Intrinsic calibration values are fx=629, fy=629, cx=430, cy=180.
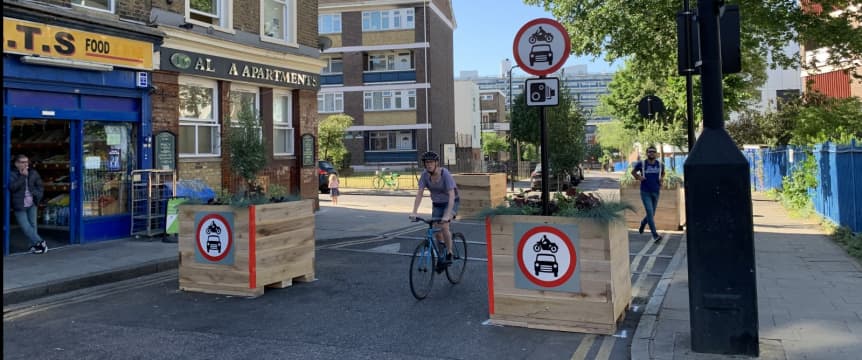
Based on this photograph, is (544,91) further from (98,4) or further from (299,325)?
(98,4)

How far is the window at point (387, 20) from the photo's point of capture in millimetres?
43125

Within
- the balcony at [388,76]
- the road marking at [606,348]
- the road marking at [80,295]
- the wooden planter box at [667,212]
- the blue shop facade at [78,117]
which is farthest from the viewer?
the balcony at [388,76]

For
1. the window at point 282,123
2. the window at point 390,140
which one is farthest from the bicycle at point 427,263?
the window at point 390,140

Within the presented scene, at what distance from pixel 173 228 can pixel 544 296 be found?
8225mm

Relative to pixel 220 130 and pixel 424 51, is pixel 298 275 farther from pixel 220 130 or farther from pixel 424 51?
pixel 424 51

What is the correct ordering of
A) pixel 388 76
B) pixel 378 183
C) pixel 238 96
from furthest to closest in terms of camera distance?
pixel 388 76 → pixel 378 183 → pixel 238 96

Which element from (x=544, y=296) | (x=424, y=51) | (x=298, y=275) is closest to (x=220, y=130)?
(x=298, y=275)

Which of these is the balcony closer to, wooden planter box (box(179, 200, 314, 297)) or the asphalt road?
the asphalt road

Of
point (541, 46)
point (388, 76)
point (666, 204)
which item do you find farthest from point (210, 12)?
point (388, 76)

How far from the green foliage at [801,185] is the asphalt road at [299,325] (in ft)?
27.2

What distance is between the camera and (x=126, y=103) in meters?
11.9

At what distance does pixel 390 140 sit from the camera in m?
45.5

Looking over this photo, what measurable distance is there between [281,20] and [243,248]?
10.1 meters

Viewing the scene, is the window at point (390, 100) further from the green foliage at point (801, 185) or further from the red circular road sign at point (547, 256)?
the red circular road sign at point (547, 256)
